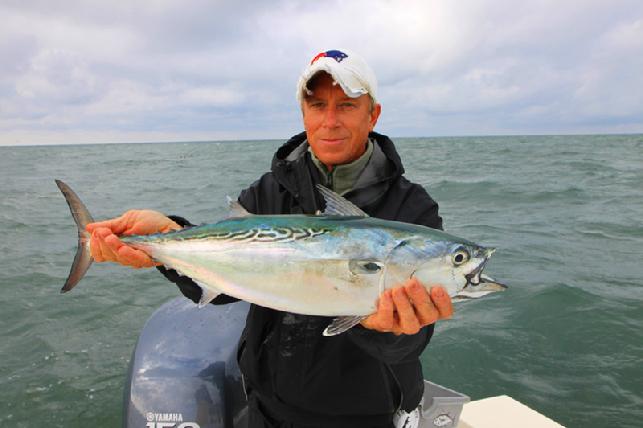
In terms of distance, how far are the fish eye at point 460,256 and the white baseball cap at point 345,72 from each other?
102 cm

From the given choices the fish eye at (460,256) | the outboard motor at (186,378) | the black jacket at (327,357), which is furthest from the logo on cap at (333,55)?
the outboard motor at (186,378)

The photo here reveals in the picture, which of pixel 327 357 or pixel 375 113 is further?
pixel 375 113

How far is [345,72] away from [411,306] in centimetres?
130

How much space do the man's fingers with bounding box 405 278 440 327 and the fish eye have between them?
0.22 metres

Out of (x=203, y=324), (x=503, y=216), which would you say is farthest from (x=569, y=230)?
(x=203, y=324)

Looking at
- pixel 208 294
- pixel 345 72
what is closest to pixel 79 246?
pixel 208 294

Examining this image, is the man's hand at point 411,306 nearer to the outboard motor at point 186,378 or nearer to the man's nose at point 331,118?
the man's nose at point 331,118

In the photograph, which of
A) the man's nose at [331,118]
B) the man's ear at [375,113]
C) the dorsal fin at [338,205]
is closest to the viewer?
the dorsal fin at [338,205]

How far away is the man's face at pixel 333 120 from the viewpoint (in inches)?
106

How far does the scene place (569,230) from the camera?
544 inches

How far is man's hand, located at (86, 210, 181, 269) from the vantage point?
8.59 feet

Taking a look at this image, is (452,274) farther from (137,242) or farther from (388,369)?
(137,242)

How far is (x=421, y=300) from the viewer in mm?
2135

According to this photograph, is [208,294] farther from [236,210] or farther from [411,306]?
[411,306]
